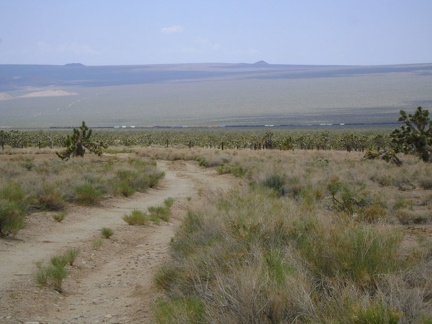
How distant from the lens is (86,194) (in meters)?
17.9

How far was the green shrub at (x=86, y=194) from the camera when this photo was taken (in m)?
17.8

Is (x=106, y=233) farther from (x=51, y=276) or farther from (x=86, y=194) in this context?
(x=86, y=194)

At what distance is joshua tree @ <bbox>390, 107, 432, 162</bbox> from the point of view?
95.2 feet

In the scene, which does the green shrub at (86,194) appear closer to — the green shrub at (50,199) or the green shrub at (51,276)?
the green shrub at (50,199)

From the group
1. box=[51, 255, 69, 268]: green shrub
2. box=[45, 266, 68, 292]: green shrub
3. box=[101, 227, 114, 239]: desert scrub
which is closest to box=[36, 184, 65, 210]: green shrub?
box=[101, 227, 114, 239]: desert scrub

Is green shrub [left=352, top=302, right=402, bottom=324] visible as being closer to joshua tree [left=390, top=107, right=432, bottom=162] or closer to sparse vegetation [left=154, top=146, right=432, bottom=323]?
sparse vegetation [left=154, top=146, right=432, bottom=323]

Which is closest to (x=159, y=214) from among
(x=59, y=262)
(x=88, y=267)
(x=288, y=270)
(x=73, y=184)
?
(x=73, y=184)

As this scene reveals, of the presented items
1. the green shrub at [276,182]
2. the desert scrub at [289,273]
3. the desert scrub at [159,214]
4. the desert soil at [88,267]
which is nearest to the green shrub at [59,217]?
the desert soil at [88,267]

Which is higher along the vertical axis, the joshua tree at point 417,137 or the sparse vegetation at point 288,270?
the sparse vegetation at point 288,270

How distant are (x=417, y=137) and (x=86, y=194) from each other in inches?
758

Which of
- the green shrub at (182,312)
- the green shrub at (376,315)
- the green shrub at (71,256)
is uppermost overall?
the green shrub at (376,315)

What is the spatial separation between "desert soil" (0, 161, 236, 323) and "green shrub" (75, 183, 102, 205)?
409 millimetres

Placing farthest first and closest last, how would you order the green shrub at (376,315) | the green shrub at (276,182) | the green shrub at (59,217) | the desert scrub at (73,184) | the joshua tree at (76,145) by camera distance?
1. the joshua tree at (76,145)
2. the green shrub at (276,182)
3. the desert scrub at (73,184)
4. the green shrub at (59,217)
5. the green shrub at (376,315)

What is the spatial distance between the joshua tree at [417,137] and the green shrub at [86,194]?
18774mm
